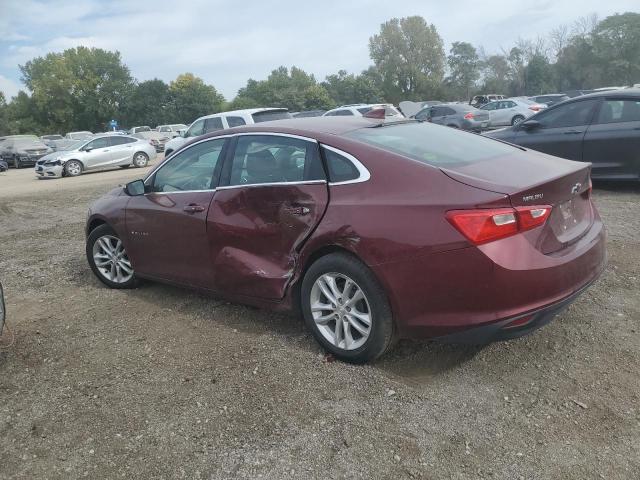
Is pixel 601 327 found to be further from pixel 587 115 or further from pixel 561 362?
pixel 587 115

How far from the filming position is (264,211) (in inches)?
147

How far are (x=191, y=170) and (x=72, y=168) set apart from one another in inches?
699

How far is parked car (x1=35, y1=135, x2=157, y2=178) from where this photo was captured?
20.0 meters

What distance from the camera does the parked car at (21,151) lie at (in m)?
28.1

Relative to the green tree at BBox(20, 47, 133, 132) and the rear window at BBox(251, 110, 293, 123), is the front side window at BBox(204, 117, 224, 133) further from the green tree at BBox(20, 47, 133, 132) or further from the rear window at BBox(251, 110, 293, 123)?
the green tree at BBox(20, 47, 133, 132)

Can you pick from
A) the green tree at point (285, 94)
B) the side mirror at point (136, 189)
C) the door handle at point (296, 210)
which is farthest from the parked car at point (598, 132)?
the green tree at point (285, 94)

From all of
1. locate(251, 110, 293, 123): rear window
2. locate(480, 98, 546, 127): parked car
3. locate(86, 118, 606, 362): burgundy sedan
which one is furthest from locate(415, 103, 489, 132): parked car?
locate(86, 118, 606, 362): burgundy sedan

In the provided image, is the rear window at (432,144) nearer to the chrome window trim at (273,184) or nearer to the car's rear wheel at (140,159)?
the chrome window trim at (273,184)

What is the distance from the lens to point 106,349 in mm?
3912

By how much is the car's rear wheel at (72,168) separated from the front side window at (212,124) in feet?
26.1

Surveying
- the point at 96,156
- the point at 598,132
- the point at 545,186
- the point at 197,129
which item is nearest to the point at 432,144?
the point at 545,186

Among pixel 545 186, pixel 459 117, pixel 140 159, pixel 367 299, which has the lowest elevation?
pixel 140 159

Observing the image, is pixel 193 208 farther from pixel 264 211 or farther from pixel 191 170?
pixel 264 211

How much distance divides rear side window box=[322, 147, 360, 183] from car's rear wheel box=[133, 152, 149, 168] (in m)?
19.7
